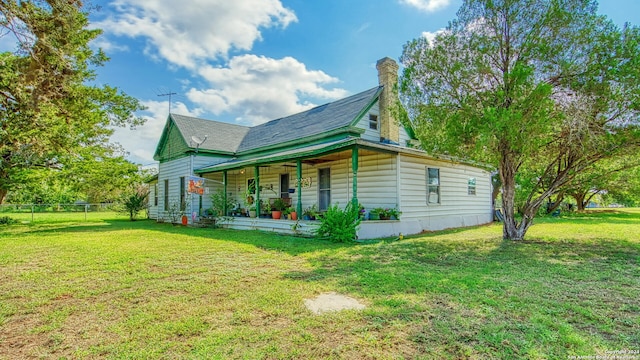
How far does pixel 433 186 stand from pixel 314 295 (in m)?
9.10

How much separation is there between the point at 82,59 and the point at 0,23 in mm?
7406

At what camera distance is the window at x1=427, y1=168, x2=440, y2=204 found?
1171 centimetres

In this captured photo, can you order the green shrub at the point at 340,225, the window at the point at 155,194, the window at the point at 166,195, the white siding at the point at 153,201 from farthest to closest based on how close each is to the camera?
the window at the point at 155,194
the white siding at the point at 153,201
the window at the point at 166,195
the green shrub at the point at 340,225

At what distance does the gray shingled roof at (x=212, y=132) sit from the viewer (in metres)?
16.9

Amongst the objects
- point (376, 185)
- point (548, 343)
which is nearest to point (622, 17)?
point (376, 185)

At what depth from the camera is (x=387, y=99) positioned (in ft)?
41.3

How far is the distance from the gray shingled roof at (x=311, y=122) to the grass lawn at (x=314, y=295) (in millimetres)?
7190

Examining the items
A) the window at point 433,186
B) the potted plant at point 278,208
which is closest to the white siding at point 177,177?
the potted plant at point 278,208

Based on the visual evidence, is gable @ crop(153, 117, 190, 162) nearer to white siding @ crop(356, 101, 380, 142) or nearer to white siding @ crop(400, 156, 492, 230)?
white siding @ crop(356, 101, 380, 142)

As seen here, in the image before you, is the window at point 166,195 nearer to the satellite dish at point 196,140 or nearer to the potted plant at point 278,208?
the satellite dish at point 196,140

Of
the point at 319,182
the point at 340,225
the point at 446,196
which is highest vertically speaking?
the point at 319,182

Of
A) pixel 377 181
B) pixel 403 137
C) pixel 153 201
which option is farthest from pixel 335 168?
pixel 153 201

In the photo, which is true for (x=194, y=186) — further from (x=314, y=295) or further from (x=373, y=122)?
(x=314, y=295)

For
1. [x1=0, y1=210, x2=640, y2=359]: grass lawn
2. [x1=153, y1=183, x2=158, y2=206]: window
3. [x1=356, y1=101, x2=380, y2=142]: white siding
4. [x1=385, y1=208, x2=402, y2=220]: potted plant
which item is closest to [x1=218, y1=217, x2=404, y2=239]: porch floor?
[x1=385, y1=208, x2=402, y2=220]: potted plant
